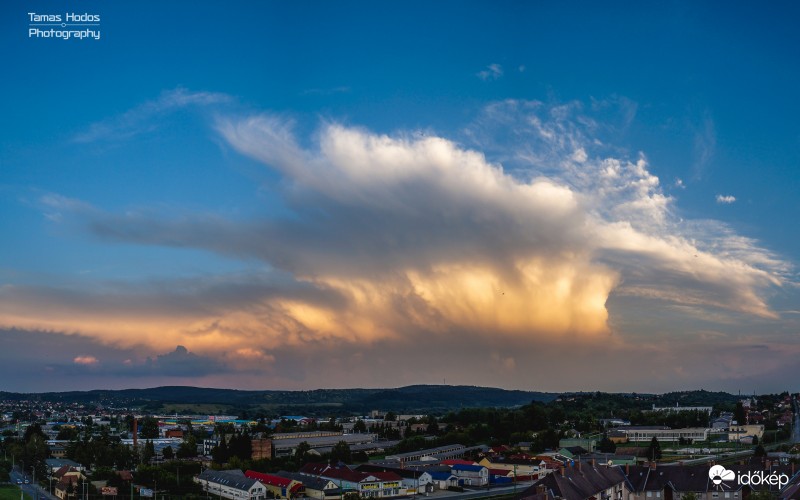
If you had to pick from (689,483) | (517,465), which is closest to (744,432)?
(517,465)

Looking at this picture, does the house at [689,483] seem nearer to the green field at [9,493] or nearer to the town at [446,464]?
the town at [446,464]

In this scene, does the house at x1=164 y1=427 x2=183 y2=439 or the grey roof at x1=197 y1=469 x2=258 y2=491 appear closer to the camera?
the grey roof at x1=197 y1=469 x2=258 y2=491

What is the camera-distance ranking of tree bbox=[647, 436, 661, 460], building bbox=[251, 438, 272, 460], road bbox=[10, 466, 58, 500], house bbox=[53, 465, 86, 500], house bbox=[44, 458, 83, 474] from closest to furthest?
house bbox=[53, 465, 86, 500] → road bbox=[10, 466, 58, 500] → house bbox=[44, 458, 83, 474] → tree bbox=[647, 436, 661, 460] → building bbox=[251, 438, 272, 460]

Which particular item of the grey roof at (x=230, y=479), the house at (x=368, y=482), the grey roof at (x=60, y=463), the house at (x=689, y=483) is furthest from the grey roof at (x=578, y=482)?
the grey roof at (x=60, y=463)

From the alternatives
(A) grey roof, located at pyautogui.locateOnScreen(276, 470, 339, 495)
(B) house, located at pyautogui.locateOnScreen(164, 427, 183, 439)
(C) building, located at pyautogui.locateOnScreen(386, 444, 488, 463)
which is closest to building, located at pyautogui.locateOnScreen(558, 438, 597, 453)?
(C) building, located at pyautogui.locateOnScreen(386, 444, 488, 463)

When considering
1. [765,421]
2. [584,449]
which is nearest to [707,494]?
[584,449]

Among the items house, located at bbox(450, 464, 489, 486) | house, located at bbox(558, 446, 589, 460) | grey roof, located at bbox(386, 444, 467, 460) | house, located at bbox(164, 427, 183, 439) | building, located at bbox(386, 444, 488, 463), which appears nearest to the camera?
house, located at bbox(450, 464, 489, 486)

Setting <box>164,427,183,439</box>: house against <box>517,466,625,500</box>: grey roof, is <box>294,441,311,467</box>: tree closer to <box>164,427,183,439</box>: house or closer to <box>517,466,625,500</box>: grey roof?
<box>517,466,625,500</box>: grey roof

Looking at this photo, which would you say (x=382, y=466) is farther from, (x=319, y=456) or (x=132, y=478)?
(x=132, y=478)
